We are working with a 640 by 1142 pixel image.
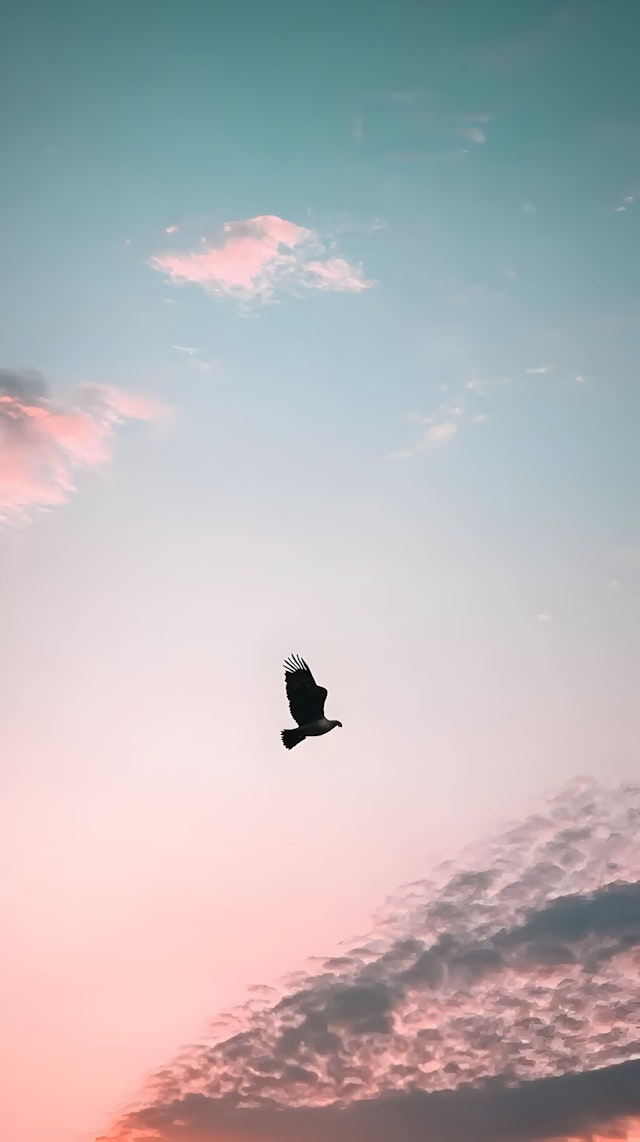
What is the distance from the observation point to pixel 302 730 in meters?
39.3

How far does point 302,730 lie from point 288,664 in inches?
115

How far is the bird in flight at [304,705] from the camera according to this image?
1529 inches

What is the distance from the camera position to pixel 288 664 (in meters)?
39.1

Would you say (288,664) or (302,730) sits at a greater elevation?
(288,664)

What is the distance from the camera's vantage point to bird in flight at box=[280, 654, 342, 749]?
3884 centimetres

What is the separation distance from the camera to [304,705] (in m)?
39.1
